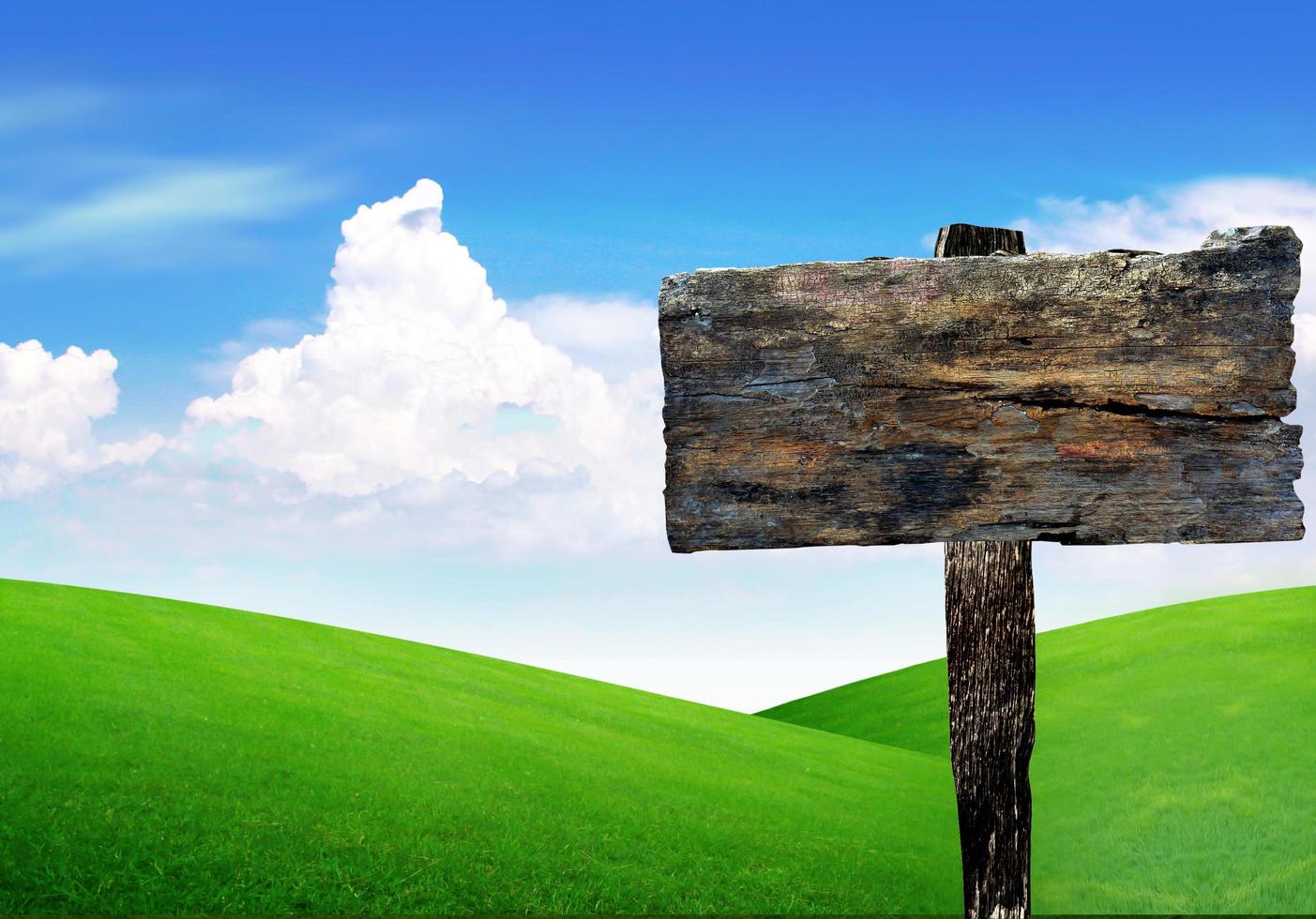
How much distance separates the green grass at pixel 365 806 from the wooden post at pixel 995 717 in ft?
13.4

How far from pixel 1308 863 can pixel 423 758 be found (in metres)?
8.68

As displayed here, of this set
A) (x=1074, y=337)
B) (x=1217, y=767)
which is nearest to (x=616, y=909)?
(x=1074, y=337)

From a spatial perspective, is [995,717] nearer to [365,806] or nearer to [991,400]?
[991,400]

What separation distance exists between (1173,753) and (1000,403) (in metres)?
11.8

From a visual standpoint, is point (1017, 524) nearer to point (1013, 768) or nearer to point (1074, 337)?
point (1074, 337)

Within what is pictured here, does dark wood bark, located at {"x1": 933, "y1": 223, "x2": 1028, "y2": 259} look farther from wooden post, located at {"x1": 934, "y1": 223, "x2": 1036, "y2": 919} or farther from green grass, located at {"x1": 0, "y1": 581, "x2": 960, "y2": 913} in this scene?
green grass, located at {"x1": 0, "y1": 581, "x2": 960, "y2": 913}

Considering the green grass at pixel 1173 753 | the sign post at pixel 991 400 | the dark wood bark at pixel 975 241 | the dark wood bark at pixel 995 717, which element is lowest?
the green grass at pixel 1173 753

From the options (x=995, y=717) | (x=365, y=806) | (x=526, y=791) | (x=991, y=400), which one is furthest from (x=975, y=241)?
(x=526, y=791)

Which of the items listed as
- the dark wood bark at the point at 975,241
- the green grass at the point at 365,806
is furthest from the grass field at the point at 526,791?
the dark wood bark at the point at 975,241

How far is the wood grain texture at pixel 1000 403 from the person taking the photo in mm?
3787

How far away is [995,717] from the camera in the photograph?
401 cm

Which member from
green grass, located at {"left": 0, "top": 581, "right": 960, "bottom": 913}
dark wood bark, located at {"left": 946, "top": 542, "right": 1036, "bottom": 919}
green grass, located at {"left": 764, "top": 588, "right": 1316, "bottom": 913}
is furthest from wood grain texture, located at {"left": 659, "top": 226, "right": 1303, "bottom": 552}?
green grass, located at {"left": 764, "top": 588, "right": 1316, "bottom": 913}

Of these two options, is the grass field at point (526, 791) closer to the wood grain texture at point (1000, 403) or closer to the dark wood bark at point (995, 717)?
the dark wood bark at point (995, 717)

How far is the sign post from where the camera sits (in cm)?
379
